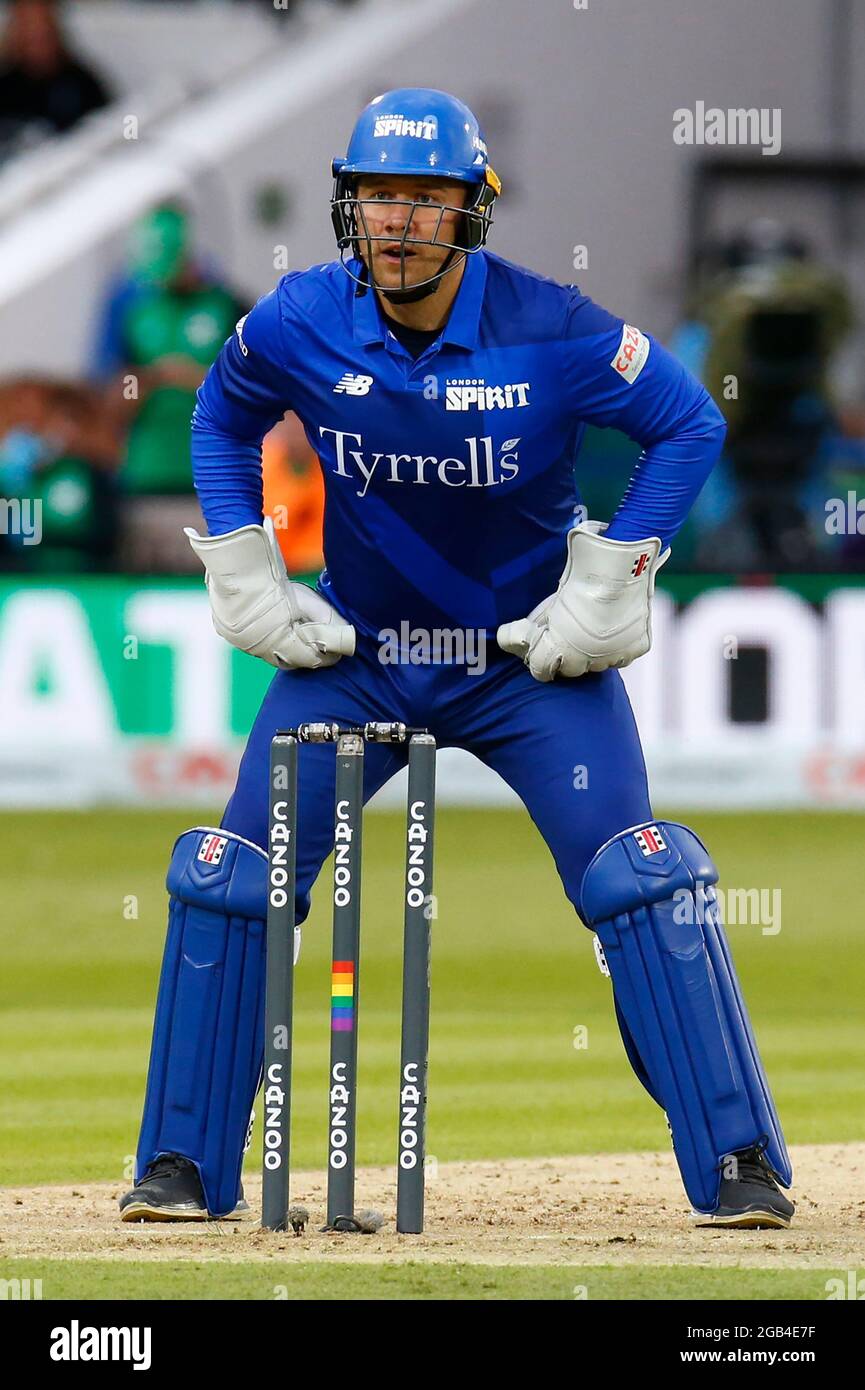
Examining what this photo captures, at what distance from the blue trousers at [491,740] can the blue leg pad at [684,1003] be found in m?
0.13

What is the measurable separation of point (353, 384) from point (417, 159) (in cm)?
49

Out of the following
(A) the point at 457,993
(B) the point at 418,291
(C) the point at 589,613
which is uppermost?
(B) the point at 418,291

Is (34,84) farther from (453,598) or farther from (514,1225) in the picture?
(514,1225)

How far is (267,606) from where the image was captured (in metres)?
5.64

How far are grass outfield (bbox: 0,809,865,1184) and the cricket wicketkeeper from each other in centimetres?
124

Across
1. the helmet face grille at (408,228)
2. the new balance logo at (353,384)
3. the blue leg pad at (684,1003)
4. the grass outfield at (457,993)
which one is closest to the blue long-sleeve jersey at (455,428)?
the new balance logo at (353,384)

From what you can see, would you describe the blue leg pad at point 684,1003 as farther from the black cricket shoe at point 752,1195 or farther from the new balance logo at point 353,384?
the new balance logo at point 353,384

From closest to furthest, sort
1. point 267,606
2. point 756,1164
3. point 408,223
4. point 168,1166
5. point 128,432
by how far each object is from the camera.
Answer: point 408,223
point 756,1164
point 168,1166
point 267,606
point 128,432

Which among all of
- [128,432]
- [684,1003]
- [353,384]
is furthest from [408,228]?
[128,432]

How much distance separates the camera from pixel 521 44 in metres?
20.4

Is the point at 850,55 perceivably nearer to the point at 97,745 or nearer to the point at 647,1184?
the point at 97,745

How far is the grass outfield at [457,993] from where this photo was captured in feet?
24.2

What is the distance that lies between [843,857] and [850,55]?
9933 mm

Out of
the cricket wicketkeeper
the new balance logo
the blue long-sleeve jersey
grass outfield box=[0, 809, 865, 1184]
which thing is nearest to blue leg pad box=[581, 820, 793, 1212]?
the cricket wicketkeeper
